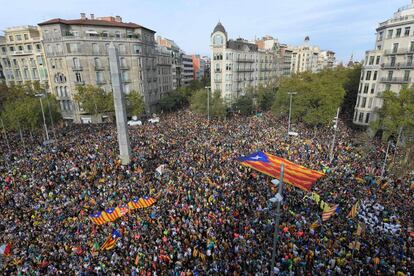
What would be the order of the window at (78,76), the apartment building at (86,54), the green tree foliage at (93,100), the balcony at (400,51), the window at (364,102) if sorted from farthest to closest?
1. the window at (78,76)
2. the apartment building at (86,54)
3. the green tree foliage at (93,100)
4. the window at (364,102)
5. the balcony at (400,51)

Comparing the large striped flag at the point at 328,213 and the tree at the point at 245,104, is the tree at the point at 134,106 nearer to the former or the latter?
the tree at the point at 245,104

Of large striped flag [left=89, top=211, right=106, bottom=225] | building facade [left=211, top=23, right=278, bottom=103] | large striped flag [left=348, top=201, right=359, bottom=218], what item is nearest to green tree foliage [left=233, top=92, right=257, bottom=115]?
building facade [left=211, top=23, right=278, bottom=103]

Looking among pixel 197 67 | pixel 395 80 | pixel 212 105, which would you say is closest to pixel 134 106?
pixel 212 105

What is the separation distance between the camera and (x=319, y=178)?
24.3m

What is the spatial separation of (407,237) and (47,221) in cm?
2489

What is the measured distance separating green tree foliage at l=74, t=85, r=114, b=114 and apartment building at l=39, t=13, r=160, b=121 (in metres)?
5.09

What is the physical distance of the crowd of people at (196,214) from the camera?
1470 cm

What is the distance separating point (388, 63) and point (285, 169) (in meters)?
29.6

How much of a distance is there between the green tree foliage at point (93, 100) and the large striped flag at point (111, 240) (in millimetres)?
33728

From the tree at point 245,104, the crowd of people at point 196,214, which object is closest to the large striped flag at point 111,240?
the crowd of people at point 196,214

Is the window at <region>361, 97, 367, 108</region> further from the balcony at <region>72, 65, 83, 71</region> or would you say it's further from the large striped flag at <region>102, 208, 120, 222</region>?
the balcony at <region>72, 65, 83, 71</region>

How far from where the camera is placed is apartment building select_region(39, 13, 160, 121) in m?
49.3

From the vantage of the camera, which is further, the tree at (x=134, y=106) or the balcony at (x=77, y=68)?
the balcony at (x=77, y=68)

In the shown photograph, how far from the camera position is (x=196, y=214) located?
18.8m
